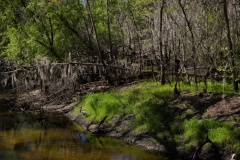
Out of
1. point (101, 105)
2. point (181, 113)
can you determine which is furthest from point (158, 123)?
point (101, 105)

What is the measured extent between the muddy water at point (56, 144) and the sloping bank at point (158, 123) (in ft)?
2.38

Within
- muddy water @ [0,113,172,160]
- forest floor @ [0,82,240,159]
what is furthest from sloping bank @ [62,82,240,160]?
muddy water @ [0,113,172,160]

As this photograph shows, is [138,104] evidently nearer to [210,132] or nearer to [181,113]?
[181,113]

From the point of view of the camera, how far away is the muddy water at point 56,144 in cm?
1300

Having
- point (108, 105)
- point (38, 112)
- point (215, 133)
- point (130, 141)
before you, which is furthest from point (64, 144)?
point (38, 112)

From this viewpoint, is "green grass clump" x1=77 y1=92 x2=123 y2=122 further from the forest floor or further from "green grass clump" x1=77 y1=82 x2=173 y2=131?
the forest floor

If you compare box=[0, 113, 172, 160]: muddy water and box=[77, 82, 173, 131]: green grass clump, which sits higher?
box=[77, 82, 173, 131]: green grass clump

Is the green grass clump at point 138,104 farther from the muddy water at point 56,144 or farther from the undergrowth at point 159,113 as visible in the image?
the muddy water at point 56,144

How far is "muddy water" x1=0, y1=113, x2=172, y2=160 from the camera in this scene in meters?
13.0

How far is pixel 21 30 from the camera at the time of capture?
27000 mm

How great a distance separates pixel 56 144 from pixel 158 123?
158 inches

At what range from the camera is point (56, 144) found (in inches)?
579

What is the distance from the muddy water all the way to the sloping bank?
72 cm

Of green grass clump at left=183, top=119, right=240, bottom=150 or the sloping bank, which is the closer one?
green grass clump at left=183, top=119, right=240, bottom=150
